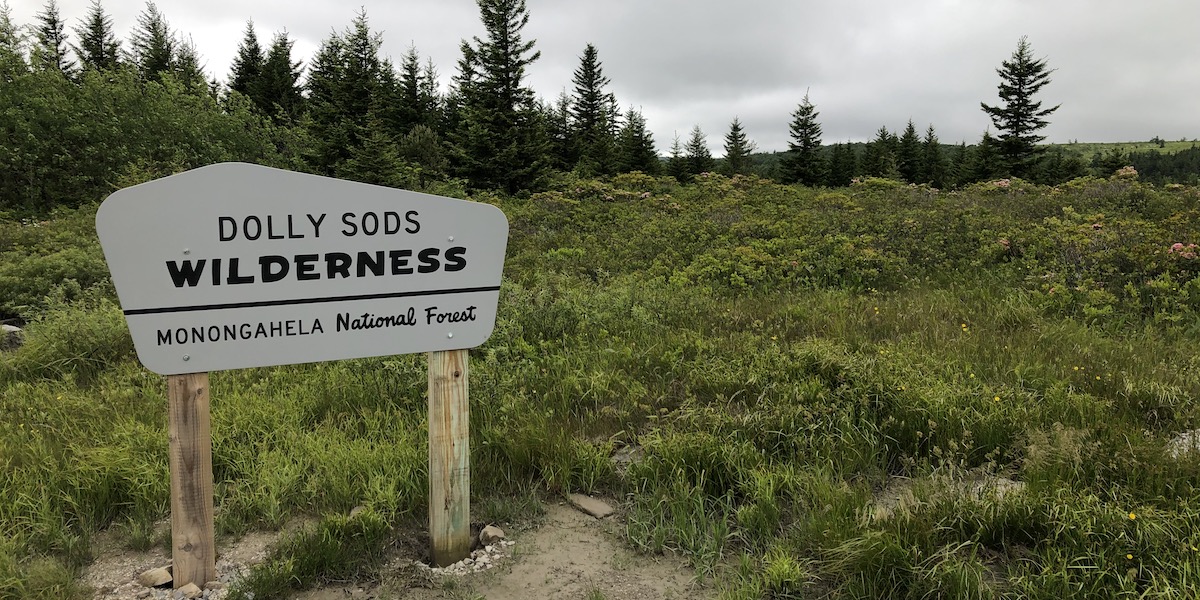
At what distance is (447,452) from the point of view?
8.76 feet

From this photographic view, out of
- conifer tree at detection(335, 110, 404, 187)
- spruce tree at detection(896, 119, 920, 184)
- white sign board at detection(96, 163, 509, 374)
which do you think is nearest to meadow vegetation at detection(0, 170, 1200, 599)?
white sign board at detection(96, 163, 509, 374)

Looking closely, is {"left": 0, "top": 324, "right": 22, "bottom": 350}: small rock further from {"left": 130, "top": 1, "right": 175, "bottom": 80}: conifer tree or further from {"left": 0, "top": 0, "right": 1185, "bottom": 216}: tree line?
{"left": 130, "top": 1, "right": 175, "bottom": 80}: conifer tree

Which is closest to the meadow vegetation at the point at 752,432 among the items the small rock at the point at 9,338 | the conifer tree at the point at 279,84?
the small rock at the point at 9,338

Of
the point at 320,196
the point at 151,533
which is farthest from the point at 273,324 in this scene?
the point at 151,533

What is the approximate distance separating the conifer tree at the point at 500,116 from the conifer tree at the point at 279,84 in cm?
1678

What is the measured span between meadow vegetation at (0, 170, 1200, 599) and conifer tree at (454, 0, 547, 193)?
14.7 meters

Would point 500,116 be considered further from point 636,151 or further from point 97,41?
point 97,41

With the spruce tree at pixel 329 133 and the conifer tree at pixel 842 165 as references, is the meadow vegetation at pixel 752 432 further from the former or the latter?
the conifer tree at pixel 842 165

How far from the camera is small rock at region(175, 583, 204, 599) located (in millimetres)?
2377

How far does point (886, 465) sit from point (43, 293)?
30.7 feet

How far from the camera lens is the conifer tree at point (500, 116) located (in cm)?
2102

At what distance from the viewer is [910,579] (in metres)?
2.30

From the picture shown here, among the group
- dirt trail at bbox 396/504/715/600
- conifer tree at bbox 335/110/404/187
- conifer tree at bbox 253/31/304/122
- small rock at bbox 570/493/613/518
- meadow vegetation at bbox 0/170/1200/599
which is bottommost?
dirt trail at bbox 396/504/715/600

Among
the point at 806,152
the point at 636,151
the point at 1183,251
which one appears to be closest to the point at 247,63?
the point at 636,151
